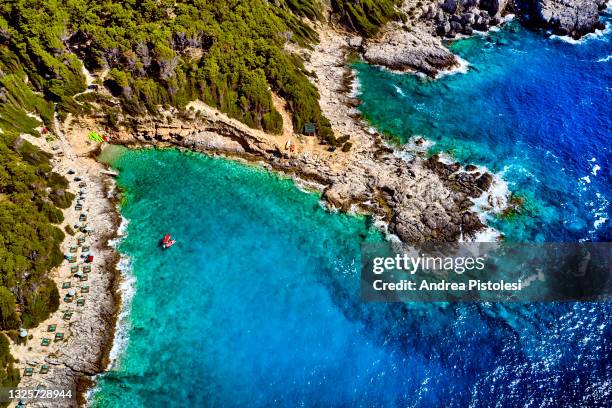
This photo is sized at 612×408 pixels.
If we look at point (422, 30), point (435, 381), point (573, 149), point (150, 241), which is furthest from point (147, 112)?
point (573, 149)

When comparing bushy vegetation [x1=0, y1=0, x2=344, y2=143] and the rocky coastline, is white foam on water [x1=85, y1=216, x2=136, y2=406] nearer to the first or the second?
bushy vegetation [x1=0, y1=0, x2=344, y2=143]

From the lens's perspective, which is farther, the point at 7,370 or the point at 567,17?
the point at 567,17

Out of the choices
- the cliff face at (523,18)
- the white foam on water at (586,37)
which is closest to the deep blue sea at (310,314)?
the cliff face at (523,18)

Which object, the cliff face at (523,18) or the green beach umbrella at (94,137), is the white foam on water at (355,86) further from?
the green beach umbrella at (94,137)

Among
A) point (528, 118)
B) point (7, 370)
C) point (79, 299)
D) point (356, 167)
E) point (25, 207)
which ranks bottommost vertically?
point (7, 370)

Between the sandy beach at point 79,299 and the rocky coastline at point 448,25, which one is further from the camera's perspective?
the rocky coastline at point 448,25

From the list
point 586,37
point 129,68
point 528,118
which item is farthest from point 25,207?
point 586,37

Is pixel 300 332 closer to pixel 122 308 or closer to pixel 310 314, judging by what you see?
pixel 310 314
